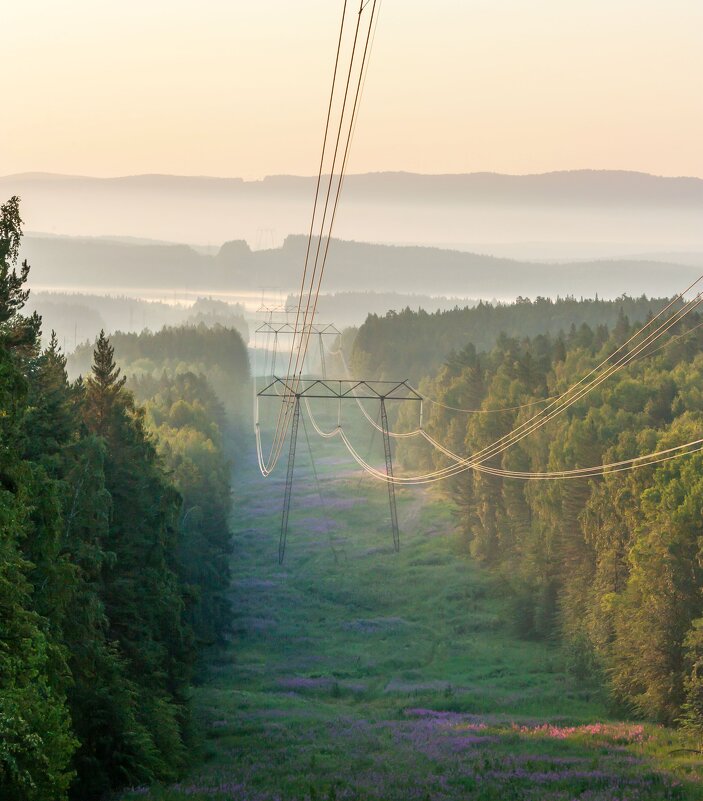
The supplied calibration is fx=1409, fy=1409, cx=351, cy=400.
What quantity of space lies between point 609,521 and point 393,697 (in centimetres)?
1590

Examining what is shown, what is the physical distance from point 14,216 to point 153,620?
19306mm

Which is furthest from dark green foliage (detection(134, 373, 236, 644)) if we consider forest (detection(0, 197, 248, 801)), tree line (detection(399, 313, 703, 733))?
tree line (detection(399, 313, 703, 733))

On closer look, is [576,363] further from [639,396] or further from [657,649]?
[657,649]

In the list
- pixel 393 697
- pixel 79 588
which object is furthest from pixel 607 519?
pixel 79 588

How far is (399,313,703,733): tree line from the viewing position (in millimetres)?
55906

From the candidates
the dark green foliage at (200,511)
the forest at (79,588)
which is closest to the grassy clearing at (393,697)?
the forest at (79,588)

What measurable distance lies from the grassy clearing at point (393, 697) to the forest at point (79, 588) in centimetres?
207

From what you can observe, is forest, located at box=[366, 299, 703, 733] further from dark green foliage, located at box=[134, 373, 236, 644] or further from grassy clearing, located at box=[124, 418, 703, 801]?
dark green foliage, located at box=[134, 373, 236, 644]

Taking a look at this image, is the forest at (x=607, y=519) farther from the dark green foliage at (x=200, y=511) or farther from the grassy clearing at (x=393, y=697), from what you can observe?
the dark green foliage at (x=200, y=511)

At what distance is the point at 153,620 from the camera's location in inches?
1877

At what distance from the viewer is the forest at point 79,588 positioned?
25828 mm

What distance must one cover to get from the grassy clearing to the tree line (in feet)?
6.88

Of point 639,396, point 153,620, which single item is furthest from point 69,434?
point 639,396

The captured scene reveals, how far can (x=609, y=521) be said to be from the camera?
69.4 m
